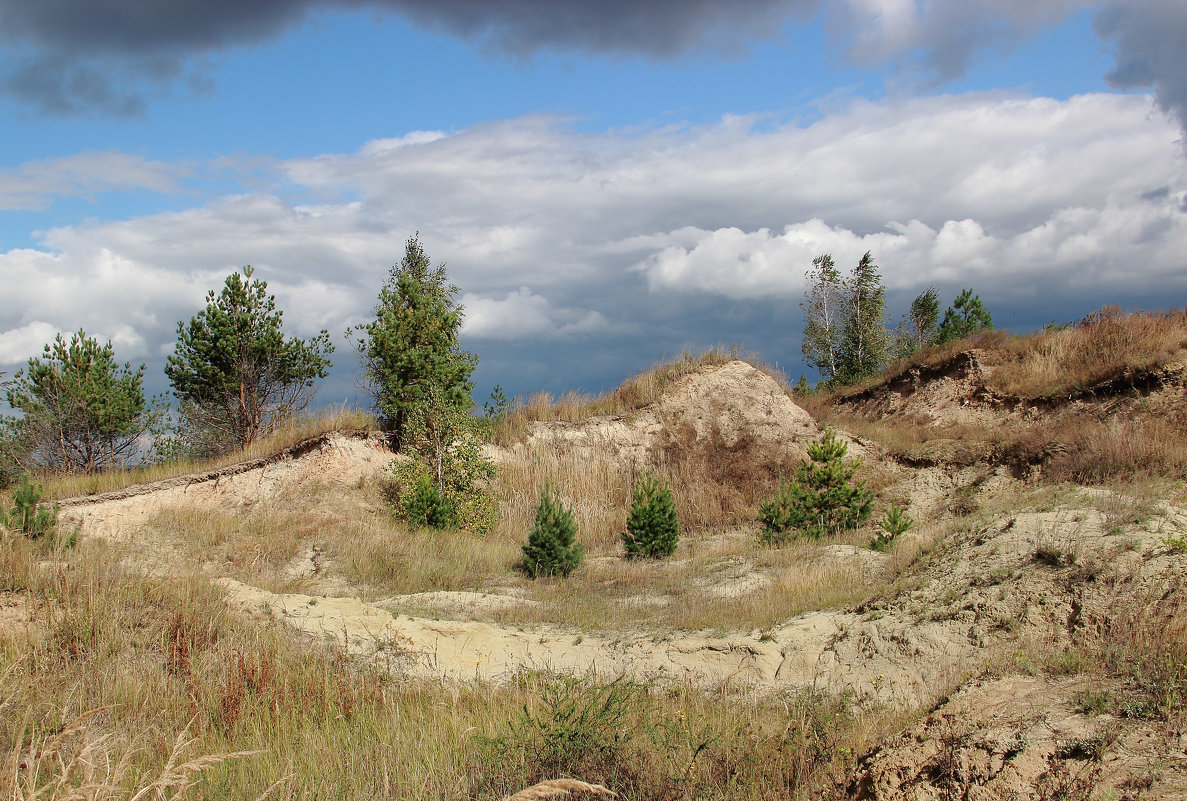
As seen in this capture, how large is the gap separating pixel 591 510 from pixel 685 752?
1468 cm

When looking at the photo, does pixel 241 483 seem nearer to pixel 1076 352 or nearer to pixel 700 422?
pixel 700 422

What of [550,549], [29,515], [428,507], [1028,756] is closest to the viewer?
[1028,756]

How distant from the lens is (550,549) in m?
13.6

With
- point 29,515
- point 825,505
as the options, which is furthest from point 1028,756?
point 29,515

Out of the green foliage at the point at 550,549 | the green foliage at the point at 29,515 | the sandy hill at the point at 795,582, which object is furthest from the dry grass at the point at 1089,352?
the green foliage at the point at 29,515

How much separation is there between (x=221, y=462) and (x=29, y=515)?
7.23 m

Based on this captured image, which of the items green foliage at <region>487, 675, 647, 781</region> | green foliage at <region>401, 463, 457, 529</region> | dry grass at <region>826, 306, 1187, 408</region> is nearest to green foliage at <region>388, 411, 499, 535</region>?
green foliage at <region>401, 463, 457, 529</region>

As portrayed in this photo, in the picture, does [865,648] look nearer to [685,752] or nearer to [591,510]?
[685,752]

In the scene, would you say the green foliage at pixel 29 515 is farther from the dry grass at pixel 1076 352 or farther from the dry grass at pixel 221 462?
the dry grass at pixel 1076 352

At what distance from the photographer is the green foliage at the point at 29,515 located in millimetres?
9382

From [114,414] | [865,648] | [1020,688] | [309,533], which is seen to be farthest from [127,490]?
[1020,688]

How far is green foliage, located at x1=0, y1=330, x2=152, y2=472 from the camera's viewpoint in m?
17.6

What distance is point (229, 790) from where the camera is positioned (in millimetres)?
4242

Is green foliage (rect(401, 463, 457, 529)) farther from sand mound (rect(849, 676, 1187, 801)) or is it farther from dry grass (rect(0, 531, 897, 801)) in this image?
sand mound (rect(849, 676, 1187, 801))
